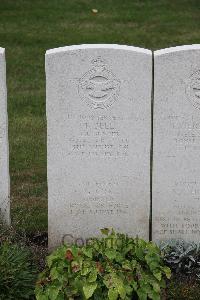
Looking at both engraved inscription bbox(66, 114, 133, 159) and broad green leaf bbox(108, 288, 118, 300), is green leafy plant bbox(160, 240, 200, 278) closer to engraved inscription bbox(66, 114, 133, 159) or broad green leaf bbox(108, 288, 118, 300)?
engraved inscription bbox(66, 114, 133, 159)

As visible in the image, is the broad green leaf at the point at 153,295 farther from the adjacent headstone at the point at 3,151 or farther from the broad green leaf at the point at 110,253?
the adjacent headstone at the point at 3,151

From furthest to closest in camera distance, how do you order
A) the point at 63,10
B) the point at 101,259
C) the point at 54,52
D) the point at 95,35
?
the point at 63,10, the point at 95,35, the point at 54,52, the point at 101,259

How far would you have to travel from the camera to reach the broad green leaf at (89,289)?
4848 millimetres

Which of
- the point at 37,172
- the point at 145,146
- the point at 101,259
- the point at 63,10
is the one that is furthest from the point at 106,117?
the point at 63,10

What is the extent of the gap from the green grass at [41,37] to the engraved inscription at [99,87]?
1.58m

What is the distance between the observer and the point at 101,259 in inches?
201

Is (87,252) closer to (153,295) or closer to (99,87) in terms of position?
(153,295)

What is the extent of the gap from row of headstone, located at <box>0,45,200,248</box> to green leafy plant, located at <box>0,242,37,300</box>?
2.67ft

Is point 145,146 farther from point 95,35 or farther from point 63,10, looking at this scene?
point 63,10

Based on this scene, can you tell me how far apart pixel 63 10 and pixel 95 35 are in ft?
5.94

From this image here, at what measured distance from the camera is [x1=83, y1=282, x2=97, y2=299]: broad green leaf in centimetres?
485

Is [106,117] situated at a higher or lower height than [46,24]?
lower

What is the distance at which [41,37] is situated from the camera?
1267 centimetres

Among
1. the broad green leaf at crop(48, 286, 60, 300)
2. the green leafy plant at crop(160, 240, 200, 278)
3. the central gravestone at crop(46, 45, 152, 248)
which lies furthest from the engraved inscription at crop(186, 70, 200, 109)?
the broad green leaf at crop(48, 286, 60, 300)
